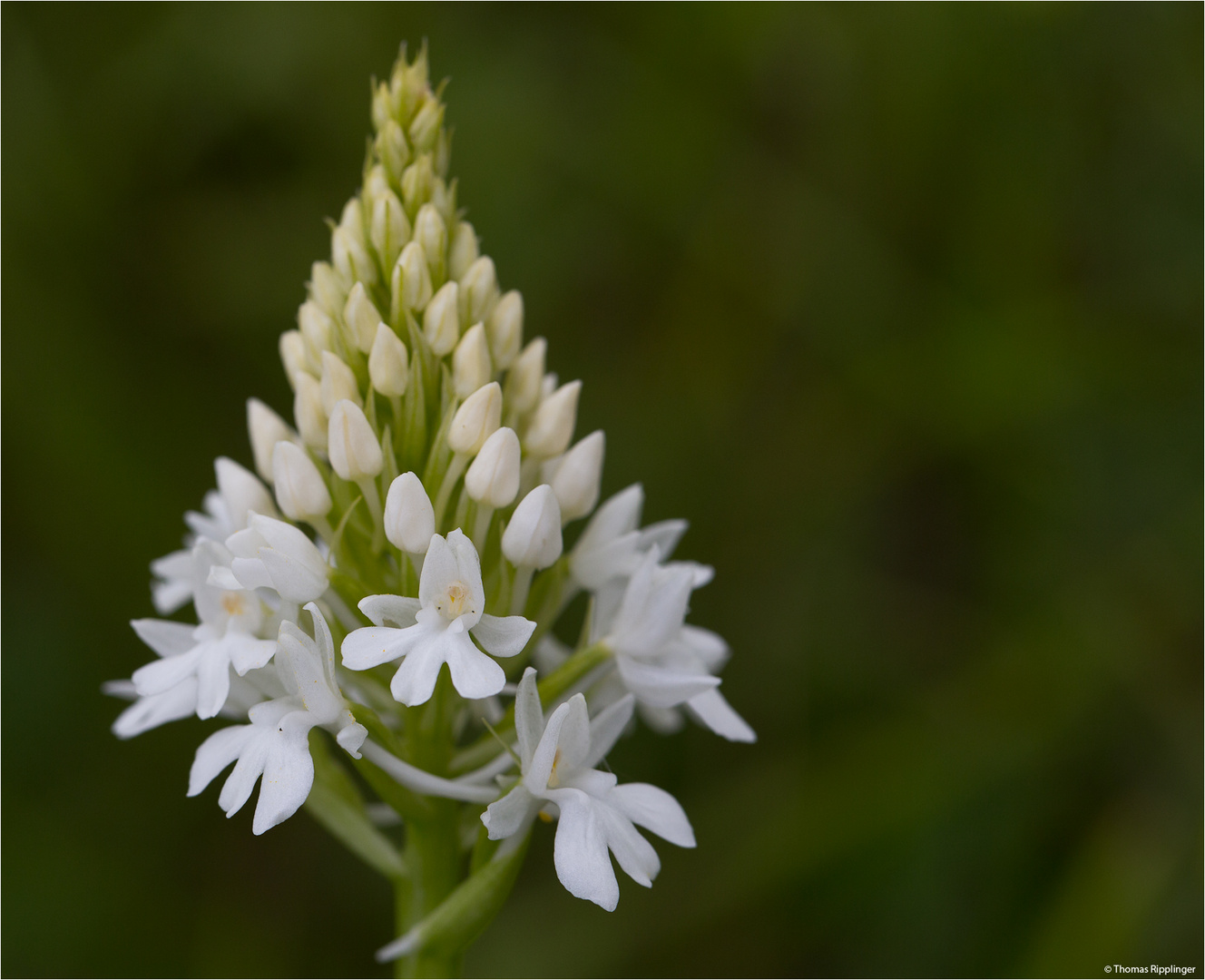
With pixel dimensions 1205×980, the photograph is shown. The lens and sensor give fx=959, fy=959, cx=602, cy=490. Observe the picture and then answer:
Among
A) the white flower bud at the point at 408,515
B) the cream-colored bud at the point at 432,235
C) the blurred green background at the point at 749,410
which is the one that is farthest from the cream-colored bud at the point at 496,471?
the blurred green background at the point at 749,410

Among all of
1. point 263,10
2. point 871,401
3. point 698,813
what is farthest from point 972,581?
point 263,10

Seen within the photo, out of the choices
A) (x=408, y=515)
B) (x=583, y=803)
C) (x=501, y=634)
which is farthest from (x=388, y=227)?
(x=583, y=803)

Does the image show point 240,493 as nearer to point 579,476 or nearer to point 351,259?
point 351,259

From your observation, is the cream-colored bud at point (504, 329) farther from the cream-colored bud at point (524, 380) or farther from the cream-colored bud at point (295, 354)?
the cream-colored bud at point (295, 354)

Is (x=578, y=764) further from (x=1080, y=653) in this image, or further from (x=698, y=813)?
(x=1080, y=653)

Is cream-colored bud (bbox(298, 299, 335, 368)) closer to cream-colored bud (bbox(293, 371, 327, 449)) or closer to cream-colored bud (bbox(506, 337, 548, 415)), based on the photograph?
cream-colored bud (bbox(293, 371, 327, 449))

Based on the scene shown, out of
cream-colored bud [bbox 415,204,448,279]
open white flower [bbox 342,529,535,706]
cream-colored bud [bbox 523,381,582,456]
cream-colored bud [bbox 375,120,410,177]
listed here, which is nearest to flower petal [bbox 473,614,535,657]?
open white flower [bbox 342,529,535,706]
